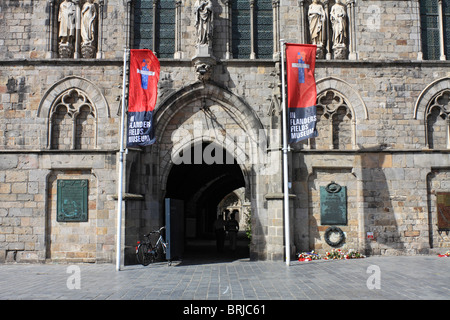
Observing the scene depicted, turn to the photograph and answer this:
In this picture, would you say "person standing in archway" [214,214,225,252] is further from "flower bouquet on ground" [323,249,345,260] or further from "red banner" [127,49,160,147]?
"red banner" [127,49,160,147]

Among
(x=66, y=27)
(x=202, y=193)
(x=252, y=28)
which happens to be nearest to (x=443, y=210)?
(x=252, y=28)

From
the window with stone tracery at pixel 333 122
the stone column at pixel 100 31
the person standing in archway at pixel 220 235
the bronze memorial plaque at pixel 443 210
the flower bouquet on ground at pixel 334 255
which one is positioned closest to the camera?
the flower bouquet on ground at pixel 334 255

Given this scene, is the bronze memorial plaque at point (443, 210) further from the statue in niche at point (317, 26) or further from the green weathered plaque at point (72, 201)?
the green weathered plaque at point (72, 201)

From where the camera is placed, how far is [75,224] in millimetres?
13320

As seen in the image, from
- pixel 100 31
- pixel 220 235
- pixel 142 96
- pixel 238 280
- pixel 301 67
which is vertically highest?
pixel 100 31

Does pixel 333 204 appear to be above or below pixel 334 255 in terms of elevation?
above

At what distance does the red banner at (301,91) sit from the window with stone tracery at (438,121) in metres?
4.47

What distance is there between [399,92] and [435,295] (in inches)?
316

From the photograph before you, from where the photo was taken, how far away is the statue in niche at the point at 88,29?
13.8 meters

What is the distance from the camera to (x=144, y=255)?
12242 mm

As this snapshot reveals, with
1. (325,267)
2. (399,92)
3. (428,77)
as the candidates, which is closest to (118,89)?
(325,267)

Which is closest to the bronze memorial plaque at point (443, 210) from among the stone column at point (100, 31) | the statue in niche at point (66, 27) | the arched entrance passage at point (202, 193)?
the arched entrance passage at point (202, 193)

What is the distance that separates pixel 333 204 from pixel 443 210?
11.8 feet

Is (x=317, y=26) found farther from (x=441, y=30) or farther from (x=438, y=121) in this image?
(x=438, y=121)
